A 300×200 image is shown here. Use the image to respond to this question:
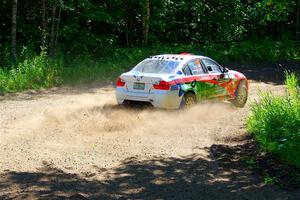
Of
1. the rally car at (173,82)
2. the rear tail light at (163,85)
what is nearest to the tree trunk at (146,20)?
the rally car at (173,82)

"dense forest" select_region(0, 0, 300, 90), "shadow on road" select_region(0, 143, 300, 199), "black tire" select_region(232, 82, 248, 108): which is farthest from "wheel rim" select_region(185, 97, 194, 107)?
"dense forest" select_region(0, 0, 300, 90)

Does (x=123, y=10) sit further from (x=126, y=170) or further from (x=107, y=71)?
(x=126, y=170)

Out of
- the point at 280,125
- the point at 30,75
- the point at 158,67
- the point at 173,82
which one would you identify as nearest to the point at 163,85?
the point at 173,82

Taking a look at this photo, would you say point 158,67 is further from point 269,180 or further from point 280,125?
point 269,180

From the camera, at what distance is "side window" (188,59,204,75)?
13.4m

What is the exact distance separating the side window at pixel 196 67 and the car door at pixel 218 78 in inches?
9.3

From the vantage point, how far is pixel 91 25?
2600 centimetres

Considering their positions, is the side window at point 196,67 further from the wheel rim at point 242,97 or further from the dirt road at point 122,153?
the wheel rim at point 242,97

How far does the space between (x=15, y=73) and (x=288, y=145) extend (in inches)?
440

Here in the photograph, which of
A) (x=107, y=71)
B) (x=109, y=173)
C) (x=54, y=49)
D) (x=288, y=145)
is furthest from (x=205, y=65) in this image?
(x=54, y=49)

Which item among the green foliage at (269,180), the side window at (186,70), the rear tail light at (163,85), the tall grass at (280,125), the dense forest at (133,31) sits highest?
the dense forest at (133,31)

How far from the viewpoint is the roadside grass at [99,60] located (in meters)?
17.7

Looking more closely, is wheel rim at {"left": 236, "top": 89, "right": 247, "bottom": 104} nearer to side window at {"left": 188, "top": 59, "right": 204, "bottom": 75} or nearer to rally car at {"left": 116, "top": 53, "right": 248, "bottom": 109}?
rally car at {"left": 116, "top": 53, "right": 248, "bottom": 109}

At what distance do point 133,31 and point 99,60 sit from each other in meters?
5.32
